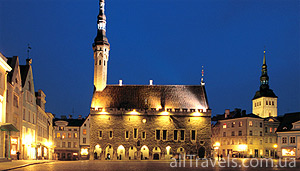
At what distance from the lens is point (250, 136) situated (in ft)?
273

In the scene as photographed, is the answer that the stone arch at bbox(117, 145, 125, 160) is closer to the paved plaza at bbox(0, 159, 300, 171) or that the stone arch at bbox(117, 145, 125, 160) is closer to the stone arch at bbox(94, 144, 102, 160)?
the stone arch at bbox(94, 144, 102, 160)

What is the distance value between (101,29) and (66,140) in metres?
28.0

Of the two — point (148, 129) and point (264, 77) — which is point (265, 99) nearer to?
point (264, 77)

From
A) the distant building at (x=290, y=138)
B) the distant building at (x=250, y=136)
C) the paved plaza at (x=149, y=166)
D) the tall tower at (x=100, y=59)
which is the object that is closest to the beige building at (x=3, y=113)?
the paved plaza at (x=149, y=166)

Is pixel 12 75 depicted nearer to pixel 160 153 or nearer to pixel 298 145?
pixel 160 153

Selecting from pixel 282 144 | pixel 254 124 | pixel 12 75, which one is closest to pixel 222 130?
pixel 254 124

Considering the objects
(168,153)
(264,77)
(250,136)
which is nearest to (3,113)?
(168,153)

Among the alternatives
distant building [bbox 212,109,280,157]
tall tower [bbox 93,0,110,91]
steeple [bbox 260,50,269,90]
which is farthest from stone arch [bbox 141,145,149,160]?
steeple [bbox 260,50,269,90]

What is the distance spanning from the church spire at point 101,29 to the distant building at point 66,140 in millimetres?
23797

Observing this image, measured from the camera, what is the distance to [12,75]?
38906 millimetres

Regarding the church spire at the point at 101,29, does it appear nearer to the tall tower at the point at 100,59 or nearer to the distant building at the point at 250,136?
the tall tower at the point at 100,59

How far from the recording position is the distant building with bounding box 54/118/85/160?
88812mm

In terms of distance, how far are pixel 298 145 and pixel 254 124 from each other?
1369 centimetres

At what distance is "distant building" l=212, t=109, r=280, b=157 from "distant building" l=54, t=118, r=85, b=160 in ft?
103
